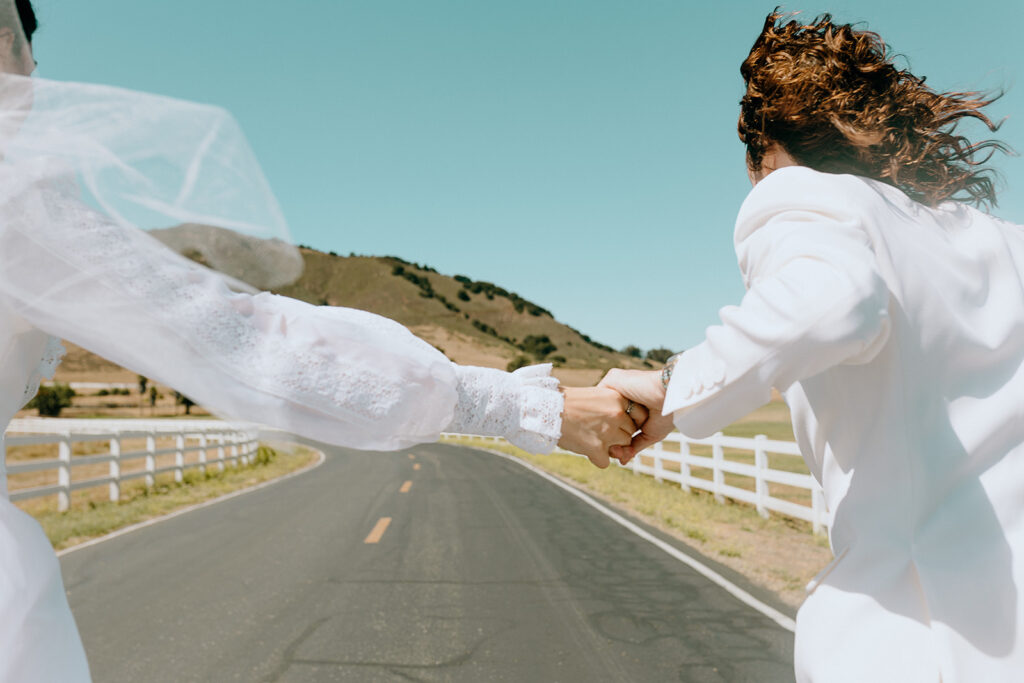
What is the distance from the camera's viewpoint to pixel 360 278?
143 meters

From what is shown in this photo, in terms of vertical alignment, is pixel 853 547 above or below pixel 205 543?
above

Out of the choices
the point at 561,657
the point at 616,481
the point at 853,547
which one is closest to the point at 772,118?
the point at 853,547

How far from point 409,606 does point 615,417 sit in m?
5.11

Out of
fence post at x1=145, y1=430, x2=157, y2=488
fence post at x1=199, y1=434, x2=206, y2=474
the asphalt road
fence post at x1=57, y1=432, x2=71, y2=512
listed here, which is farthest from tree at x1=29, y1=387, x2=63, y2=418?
the asphalt road

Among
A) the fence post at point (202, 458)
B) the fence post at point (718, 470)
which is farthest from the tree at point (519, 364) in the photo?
the fence post at point (202, 458)

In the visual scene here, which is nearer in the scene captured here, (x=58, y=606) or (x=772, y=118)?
(x=58, y=606)

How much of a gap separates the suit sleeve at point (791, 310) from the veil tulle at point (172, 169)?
2.52ft

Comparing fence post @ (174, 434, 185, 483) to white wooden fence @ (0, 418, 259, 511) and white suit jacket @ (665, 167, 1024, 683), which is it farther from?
white suit jacket @ (665, 167, 1024, 683)

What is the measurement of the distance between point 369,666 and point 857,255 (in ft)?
15.3

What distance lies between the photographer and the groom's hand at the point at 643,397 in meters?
2.01

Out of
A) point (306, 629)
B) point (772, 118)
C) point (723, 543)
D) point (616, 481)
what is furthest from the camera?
point (616, 481)

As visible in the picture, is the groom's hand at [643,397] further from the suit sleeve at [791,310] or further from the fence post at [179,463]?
the fence post at [179,463]

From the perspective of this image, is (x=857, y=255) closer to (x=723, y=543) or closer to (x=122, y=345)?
(x=122, y=345)

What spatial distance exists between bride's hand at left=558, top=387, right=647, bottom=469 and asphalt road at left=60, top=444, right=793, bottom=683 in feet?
10.8
